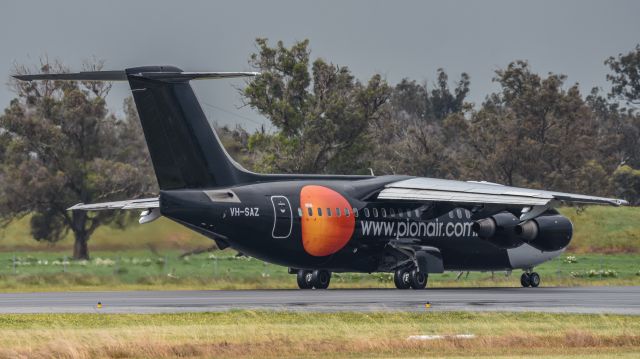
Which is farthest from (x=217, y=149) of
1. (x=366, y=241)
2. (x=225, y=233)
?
(x=366, y=241)

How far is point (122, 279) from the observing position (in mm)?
47812

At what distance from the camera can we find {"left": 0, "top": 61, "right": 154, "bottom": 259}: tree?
250 ft

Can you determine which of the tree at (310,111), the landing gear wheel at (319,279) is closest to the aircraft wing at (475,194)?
the landing gear wheel at (319,279)

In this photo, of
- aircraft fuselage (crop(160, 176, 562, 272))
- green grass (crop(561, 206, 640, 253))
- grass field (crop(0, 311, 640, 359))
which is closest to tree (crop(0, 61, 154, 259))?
green grass (crop(561, 206, 640, 253))

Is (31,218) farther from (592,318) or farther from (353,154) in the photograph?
(592,318)

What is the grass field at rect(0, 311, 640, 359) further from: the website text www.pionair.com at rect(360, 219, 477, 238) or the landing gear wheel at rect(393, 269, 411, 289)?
the website text www.pionair.com at rect(360, 219, 477, 238)

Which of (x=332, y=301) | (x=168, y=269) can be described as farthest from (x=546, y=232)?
(x=168, y=269)

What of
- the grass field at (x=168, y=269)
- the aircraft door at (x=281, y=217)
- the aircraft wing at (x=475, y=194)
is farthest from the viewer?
the grass field at (x=168, y=269)

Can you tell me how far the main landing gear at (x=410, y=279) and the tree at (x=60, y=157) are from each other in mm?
33472

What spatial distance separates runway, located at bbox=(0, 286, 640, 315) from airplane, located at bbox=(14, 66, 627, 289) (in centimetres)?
174

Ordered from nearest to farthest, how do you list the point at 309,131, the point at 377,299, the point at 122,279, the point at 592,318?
A: the point at 592,318, the point at 377,299, the point at 122,279, the point at 309,131

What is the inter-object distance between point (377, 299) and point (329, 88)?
4108 centimetres

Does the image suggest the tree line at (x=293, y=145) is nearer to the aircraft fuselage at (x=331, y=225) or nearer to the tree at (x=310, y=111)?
the tree at (x=310, y=111)

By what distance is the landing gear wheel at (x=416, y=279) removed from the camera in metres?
43.8
